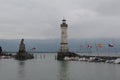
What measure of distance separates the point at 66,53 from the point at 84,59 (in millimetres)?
8009

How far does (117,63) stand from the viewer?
9000 cm

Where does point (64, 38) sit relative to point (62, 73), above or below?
above

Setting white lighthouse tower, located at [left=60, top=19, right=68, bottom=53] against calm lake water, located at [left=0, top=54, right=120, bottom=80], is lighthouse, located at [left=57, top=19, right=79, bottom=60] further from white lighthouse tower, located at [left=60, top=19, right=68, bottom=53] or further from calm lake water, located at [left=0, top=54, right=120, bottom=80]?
calm lake water, located at [left=0, top=54, right=120, bottom=80]

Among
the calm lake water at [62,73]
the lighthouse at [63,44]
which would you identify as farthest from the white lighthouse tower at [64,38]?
the calm lake water at [62,73]

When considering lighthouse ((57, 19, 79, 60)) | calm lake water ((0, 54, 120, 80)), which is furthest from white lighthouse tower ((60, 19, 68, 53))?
calm lake water ((0, 54, 120, 80))

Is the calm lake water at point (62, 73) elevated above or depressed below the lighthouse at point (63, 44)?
below

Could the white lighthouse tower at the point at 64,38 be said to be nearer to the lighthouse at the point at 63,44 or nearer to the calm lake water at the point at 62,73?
the lighthouse at the point at 63,44

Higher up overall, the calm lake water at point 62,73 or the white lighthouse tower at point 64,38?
the white lighthouse tower at point 64,38

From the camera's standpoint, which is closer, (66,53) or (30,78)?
(30,78)

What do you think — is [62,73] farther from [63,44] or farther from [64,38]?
[64,38]

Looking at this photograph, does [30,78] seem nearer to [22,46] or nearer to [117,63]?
[117,63]

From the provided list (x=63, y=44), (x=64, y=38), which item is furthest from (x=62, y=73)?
(x=64, y=38)

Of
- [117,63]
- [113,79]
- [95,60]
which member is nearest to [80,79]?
[113,79]

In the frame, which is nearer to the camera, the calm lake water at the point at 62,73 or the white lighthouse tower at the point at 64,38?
the calm lake water at the point at 62,73
